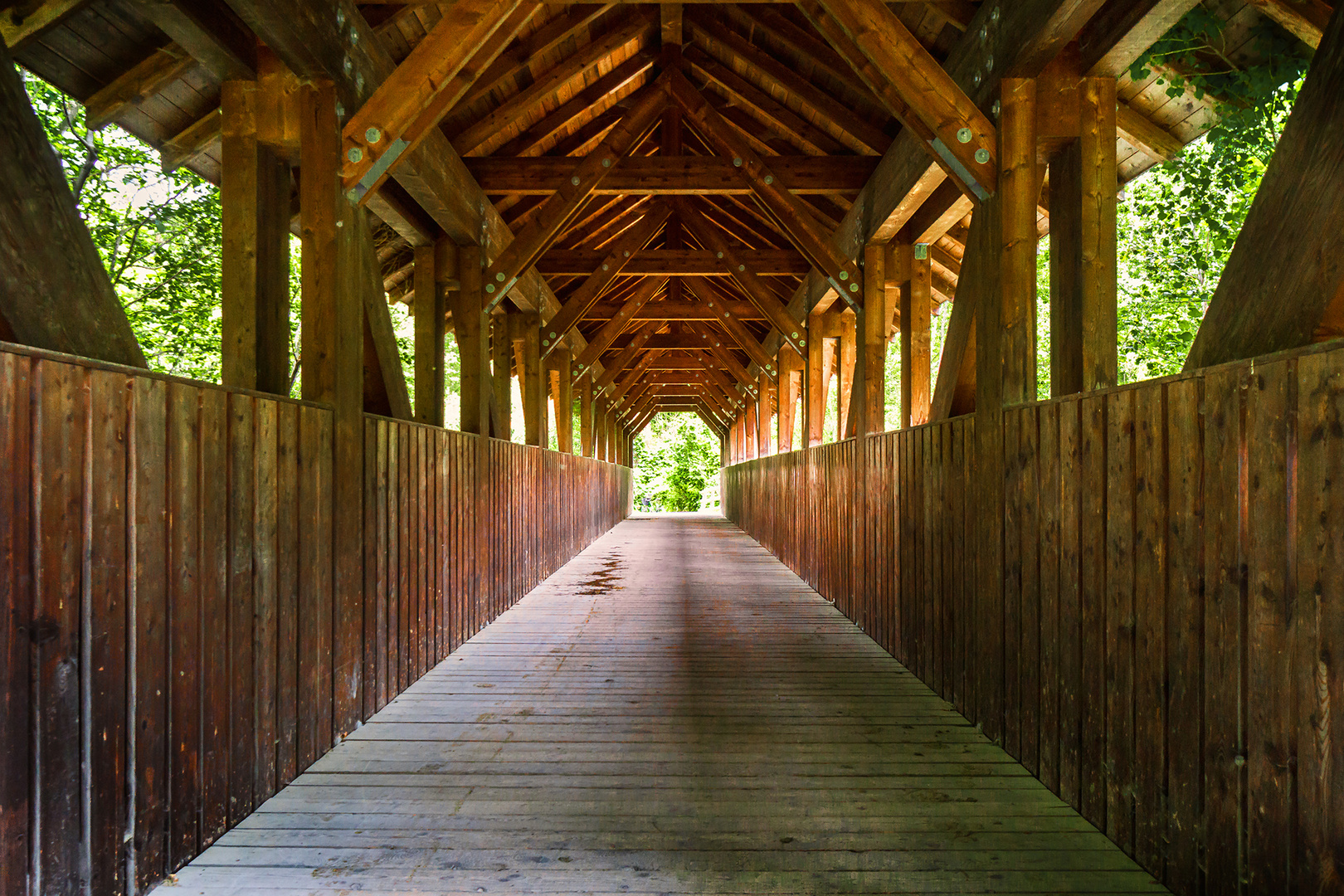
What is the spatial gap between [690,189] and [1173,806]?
618cm

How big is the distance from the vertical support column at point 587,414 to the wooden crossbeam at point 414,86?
11.2 metres

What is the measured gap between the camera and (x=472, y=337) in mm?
6605

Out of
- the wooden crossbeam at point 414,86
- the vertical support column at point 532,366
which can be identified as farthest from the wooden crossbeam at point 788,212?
the vertical support column at point 532,366

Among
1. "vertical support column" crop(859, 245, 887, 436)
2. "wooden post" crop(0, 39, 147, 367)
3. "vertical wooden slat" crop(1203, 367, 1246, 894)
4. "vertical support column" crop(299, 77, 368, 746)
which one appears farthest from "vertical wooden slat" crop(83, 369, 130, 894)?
"vertical support column" crop(859, 245, 887, 436)

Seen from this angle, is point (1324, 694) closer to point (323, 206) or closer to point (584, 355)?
point (323, 206)

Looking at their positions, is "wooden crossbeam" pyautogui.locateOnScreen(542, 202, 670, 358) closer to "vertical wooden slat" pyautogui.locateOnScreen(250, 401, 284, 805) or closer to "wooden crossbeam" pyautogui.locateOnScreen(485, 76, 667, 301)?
"wooden crossbeam" pyautogui.locateOnScreen(485, 76, 667, 301)

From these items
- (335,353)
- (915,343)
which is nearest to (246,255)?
(335,353)

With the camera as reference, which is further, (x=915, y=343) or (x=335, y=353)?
(x=915, y=343)

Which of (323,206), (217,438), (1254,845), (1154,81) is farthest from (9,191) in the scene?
(1154,81)

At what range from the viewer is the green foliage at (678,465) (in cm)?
3488

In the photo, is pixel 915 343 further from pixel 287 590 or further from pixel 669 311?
pixel 669 311

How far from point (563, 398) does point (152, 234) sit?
5.54 metres

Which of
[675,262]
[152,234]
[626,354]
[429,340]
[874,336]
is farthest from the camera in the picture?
[626,354]

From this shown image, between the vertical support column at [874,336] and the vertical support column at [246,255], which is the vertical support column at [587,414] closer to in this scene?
the vertical support column at [874,336]
